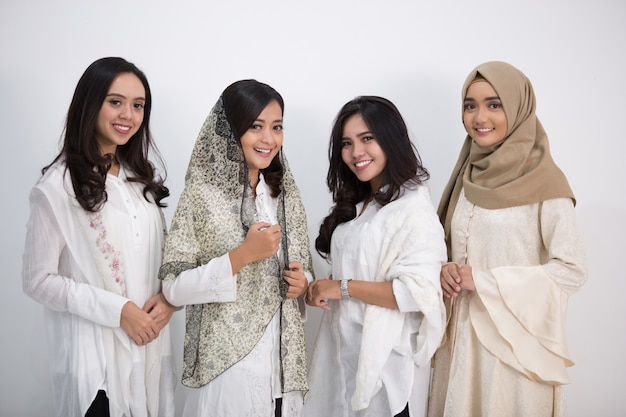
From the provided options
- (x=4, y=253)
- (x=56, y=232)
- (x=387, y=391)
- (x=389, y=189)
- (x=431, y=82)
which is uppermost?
(x=431, y=82)

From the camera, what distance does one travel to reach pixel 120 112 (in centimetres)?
192

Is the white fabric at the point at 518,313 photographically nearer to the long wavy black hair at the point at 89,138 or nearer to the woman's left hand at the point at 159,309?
the woman's left hand at the point at 159,309

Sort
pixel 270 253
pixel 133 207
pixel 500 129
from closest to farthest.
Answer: pixel 270 253 < pixel 133 207 < pixel 500 129

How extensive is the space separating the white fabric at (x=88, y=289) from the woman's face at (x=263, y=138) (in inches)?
18.3

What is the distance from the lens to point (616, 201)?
2791mm

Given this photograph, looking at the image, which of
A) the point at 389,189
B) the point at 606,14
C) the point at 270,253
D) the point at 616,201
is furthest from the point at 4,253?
the point at 606,14

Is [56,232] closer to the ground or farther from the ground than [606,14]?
closer to the ground

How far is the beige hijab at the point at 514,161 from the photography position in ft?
6.50

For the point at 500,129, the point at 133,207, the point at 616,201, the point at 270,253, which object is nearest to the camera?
the point at 270,253

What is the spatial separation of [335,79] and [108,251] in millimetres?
1516

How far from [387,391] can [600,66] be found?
2.02 meters

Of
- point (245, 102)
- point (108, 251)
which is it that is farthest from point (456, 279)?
point (108, 251)

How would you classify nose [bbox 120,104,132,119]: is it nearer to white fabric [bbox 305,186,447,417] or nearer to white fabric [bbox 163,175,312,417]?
white fabric [bbox 163,175,312,417]

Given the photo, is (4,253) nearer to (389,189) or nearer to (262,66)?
(262,66)
